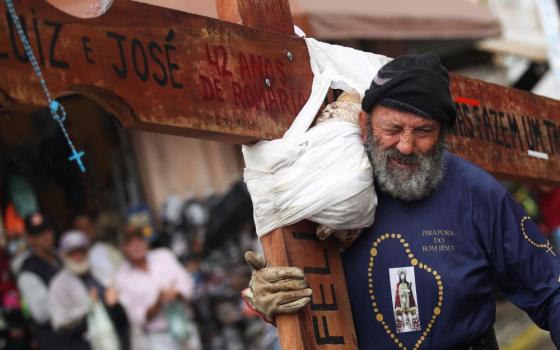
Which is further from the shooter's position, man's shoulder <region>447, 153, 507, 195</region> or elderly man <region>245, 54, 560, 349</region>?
man's shoulder <region>447, 153, 507, 195</region>

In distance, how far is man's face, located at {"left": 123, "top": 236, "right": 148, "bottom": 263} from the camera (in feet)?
32.3

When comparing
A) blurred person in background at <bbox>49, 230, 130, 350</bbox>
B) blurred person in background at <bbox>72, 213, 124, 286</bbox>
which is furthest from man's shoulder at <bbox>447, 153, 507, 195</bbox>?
blurred person in background at <bbox>72, 213, 124, 286</bbox>

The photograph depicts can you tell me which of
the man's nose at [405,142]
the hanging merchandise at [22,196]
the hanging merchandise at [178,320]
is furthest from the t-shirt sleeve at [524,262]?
the hanging merchandise at [22,196]

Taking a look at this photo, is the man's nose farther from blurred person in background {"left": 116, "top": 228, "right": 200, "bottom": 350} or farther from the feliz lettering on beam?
blurred person in background {"left": 116, "top": 228, "right": 200, "bottom": 350}

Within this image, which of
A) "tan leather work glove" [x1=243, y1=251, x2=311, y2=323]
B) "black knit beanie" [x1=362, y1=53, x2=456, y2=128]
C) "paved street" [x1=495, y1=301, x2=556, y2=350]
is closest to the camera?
"tan leather work glove" [x1=243, y1=251, x2=311, y2=323]

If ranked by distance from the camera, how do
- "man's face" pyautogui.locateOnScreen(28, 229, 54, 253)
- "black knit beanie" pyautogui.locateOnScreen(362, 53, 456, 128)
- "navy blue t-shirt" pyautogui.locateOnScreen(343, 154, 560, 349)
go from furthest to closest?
"man's face" pyautogui.locateOnScreen(28, 229, 54, 253), "navy blue t-shirt" pyautogui.locateOnScreen(343, 154, 560, 349), "black knit beanie" pyautogui.locateOnScreen(362, 53, 456, 128)

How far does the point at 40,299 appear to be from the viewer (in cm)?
905

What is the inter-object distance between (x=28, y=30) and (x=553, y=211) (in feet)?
29.9

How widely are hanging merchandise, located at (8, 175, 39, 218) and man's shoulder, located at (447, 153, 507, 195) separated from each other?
305 inches

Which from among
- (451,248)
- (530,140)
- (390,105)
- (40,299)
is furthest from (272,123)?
(40,299)

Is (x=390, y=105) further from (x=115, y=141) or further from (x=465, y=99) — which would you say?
(x=115, y=141)

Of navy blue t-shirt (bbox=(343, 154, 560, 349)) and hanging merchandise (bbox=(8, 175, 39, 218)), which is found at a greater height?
hanging merchandise (bbox=(8, 175, 39, 218))

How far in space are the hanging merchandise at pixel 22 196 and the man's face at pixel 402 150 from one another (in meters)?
7.85

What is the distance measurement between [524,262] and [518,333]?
709 centimetres
